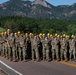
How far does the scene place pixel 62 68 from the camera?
2105 centimetres

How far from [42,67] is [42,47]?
4954 millimetres

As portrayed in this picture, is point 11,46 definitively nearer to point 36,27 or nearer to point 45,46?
point 45,46

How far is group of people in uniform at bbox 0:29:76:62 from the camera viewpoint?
84.1 ft

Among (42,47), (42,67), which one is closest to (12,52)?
(42,47)

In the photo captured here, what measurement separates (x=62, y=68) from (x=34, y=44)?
5.24 meters

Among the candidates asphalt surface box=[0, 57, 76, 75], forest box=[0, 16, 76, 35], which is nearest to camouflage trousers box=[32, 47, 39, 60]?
asphalt surface box=[0, 57, 76, 75]

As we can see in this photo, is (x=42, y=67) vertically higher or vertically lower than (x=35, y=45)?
lower

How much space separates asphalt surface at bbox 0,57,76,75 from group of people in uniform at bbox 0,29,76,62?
1056mm

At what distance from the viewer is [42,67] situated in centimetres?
2169

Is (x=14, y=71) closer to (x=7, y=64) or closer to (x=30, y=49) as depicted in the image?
(x=7, y=64)

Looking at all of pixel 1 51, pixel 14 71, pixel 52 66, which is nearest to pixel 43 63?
pixel 52 66

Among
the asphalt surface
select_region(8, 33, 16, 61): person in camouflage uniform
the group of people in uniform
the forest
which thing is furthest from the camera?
the forest

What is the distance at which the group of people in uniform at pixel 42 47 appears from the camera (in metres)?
25.6

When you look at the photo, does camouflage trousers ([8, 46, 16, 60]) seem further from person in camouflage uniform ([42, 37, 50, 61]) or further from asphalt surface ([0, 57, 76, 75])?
person in camouflage uniform ([42, 37, 50, 61])
